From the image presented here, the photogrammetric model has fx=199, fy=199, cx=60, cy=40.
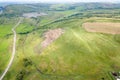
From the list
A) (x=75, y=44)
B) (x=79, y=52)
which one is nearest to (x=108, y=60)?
(x=79, y=52)

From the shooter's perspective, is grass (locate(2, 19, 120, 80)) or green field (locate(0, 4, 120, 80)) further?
grass (locate(2, 19, 120, 80))

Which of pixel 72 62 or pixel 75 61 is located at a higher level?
pixel 75 61

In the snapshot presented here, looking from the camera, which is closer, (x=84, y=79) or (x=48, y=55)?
(x=84, y=79)

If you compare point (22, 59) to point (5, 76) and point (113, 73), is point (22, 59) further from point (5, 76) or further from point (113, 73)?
point (113, 73)

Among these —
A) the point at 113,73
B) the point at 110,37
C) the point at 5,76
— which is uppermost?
the point at 110,37

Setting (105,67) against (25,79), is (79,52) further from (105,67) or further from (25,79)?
(25,79)

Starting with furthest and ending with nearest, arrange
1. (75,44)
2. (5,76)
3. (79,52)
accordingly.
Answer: (75,44)
(79,52)
(5,76)

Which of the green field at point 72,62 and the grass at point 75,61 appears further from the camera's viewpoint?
the grass at point 75,61

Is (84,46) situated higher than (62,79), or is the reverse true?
(84,46)

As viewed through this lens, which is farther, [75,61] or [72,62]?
[75,61]

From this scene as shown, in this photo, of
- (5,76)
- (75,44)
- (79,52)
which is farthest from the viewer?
(75,44)
